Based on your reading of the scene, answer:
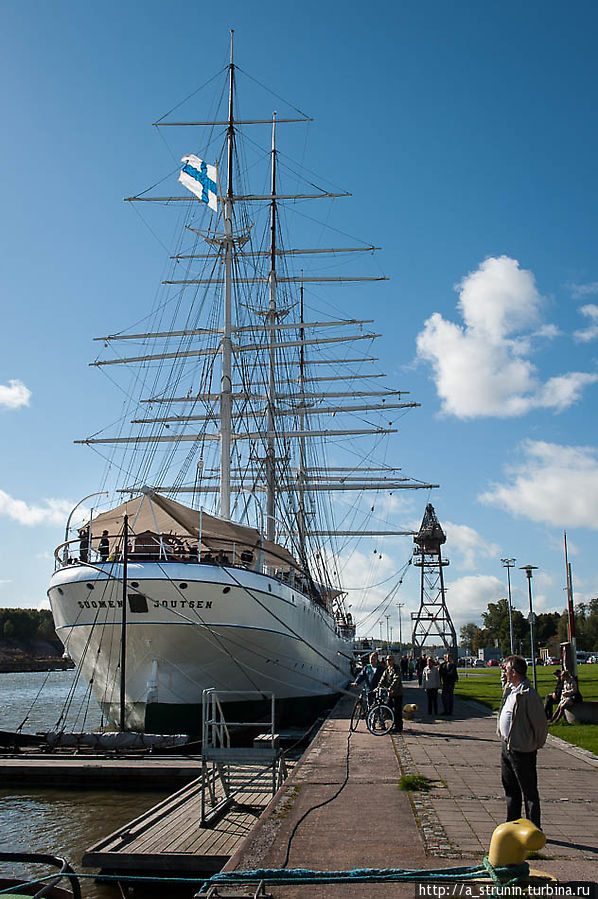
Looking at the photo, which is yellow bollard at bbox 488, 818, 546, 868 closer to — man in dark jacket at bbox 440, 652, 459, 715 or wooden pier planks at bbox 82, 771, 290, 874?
wooden pier planks at bbox 82, 771, 290, 874

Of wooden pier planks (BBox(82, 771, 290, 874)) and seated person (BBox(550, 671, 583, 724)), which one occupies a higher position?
seated person (BBox(550, 671, 583, 724))

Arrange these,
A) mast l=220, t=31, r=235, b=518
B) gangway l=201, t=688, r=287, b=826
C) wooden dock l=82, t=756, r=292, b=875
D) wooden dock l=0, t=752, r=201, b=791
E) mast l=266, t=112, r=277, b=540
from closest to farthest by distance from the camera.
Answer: wooden dock l=82, t=756, r=292, b=875 → gangway l=201, t=688, r=287, b=826 → wooden dock l=0, t=752, r=201, b=791 → mast l=220, t=31, r=235, b=518 → mast l=266, t=112, r=277, b=540

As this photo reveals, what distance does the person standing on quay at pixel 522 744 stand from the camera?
667cm

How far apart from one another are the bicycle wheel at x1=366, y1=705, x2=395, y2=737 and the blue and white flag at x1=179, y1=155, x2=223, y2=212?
20496 mm

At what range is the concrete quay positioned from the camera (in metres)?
6.19

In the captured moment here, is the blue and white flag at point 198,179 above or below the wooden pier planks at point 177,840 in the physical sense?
above

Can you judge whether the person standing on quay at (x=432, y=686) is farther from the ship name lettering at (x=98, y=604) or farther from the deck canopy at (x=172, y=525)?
the ship name lettering at (x=98, y=604)

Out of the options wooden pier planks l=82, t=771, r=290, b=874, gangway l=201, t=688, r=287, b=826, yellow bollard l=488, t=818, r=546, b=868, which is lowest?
wooden pier planks l=82, t=771, r=290, b=874

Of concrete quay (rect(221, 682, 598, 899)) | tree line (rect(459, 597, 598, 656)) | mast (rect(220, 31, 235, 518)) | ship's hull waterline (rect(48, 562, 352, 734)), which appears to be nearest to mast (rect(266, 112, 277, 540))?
mast (rect(220, 31, 235, 518))

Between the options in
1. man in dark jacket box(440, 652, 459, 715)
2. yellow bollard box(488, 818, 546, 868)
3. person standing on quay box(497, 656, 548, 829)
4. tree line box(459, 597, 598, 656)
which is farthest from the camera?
tree line box(459, 597, 598, 656)

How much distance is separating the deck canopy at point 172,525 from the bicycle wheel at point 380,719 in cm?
701

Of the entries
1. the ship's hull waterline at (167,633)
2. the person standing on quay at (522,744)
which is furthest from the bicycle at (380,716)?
the person standing on quay at (522,744)

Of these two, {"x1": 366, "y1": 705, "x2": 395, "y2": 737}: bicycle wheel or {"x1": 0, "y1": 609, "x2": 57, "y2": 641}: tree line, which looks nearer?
{"x1": 366, "y1": 705, "x2": 395, "y2": 737}: bicycle wheel

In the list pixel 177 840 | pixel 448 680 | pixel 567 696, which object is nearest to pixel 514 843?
pixel 177 840
